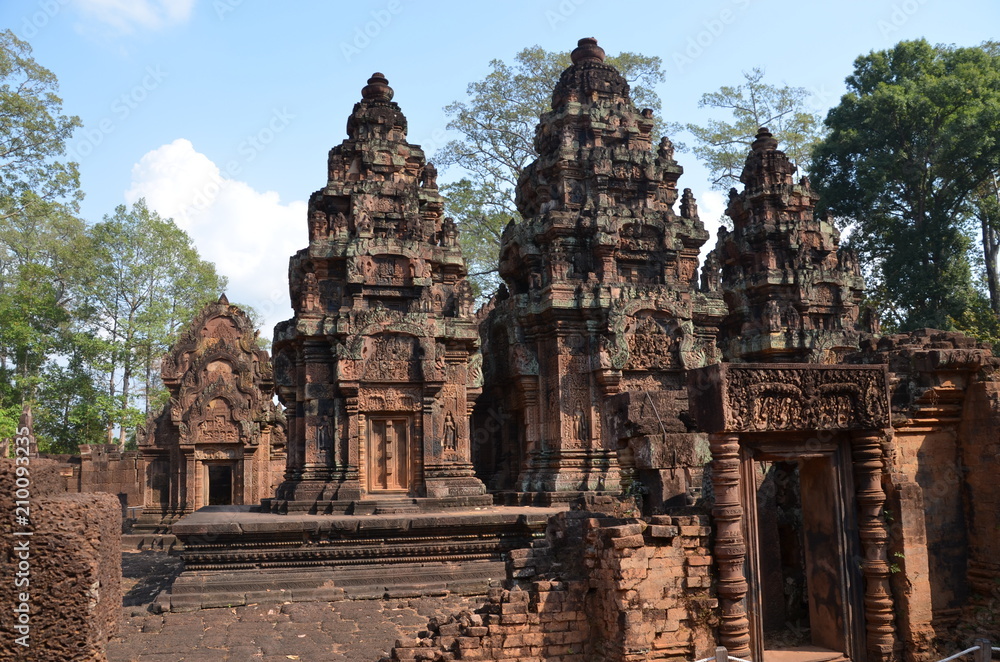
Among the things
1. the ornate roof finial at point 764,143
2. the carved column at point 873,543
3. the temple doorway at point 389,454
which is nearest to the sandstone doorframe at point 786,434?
the carved column at point 873,543

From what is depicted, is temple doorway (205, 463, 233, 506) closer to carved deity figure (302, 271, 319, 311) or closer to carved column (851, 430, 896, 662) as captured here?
carved deity figure (302, 271, 319, 311)

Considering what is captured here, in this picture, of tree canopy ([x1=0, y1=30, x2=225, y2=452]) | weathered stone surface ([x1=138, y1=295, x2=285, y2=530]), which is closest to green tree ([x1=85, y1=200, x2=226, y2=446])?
tree canopy ([x1=0, y1=30, x2=225, y2=452])

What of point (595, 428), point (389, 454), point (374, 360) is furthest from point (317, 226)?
point (595, 428)

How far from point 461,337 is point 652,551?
7.42 m

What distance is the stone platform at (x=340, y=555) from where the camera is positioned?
403 inches

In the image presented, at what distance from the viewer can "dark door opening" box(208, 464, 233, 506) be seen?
19016 mm

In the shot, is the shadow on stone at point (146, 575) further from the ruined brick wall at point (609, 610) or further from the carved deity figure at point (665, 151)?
the carved deity figure at point (665, 151)

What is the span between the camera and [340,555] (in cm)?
1083

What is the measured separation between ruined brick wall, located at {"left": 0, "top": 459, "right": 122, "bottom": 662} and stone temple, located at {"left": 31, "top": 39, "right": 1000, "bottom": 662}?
324 centimetres

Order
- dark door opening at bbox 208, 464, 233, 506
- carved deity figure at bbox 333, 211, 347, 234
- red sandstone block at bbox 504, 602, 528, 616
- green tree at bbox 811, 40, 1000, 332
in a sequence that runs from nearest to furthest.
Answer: red sandstone block at bbox 504, 602, 528, 616, carved deity figure at bbox 333, 211, 347, 234, dark door opening at bbox 208, 464, 233, 506, green tree at bbox 811, 40, 1000, 332

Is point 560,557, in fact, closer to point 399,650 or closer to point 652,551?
point 652,551

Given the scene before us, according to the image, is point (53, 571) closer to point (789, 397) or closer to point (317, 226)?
point (789, 397)

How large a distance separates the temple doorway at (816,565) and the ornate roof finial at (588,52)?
12.7m

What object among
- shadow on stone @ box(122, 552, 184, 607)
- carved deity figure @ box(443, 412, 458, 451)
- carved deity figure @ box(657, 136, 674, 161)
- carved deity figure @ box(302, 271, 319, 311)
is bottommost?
shadow on stone @ box(122, 552, 184, 607)
